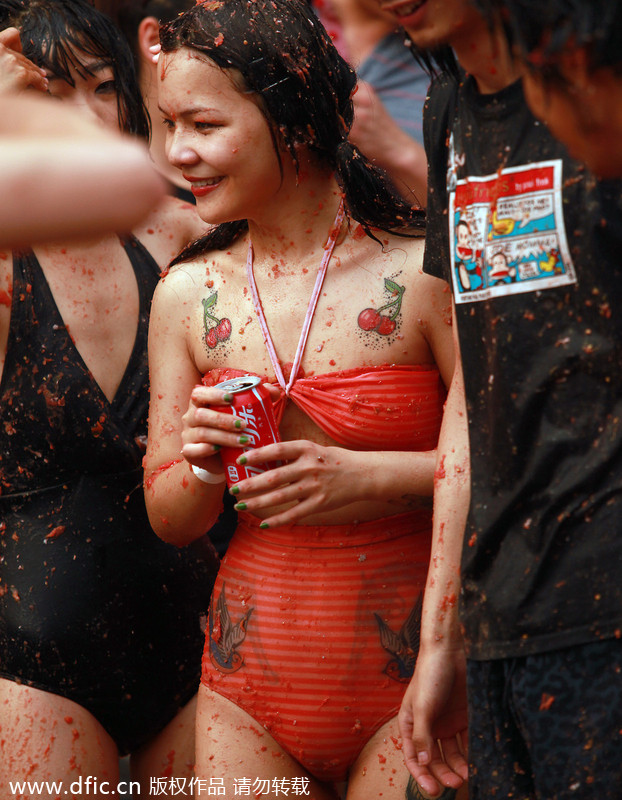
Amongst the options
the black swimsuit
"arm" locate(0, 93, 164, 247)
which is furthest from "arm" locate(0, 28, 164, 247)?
the black swimsuit

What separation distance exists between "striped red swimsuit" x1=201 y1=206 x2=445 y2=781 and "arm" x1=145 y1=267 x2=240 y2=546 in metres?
0.20

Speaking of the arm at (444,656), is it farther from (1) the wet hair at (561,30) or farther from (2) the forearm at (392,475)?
(1) the wet hair at (561,30)

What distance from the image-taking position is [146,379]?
2.98m

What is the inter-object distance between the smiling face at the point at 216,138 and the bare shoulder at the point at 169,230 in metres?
0.79

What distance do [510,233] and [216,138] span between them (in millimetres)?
951

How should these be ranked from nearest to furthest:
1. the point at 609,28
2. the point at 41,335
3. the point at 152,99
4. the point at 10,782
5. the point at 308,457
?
1. the point at 609,28
2. the point at 308,457
3. the point at 10,782
4. the point at 41,335
5. the point at 152,99

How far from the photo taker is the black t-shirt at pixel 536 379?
61.5 inches

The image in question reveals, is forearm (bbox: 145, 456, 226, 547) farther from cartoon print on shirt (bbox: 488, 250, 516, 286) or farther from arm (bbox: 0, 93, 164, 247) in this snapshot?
arm (bbox: 0, 93, 164, 247)

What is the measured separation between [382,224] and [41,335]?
105 centimetres

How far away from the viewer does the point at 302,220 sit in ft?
8.13

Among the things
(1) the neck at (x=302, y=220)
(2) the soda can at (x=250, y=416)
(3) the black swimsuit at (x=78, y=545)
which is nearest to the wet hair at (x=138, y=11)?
(3) the black swimsuit at (x=78, y=545)

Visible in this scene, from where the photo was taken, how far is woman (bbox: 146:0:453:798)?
226 cm

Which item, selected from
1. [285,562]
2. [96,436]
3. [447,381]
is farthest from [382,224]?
[96,436]

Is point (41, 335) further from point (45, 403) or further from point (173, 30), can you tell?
point (173, 30)
